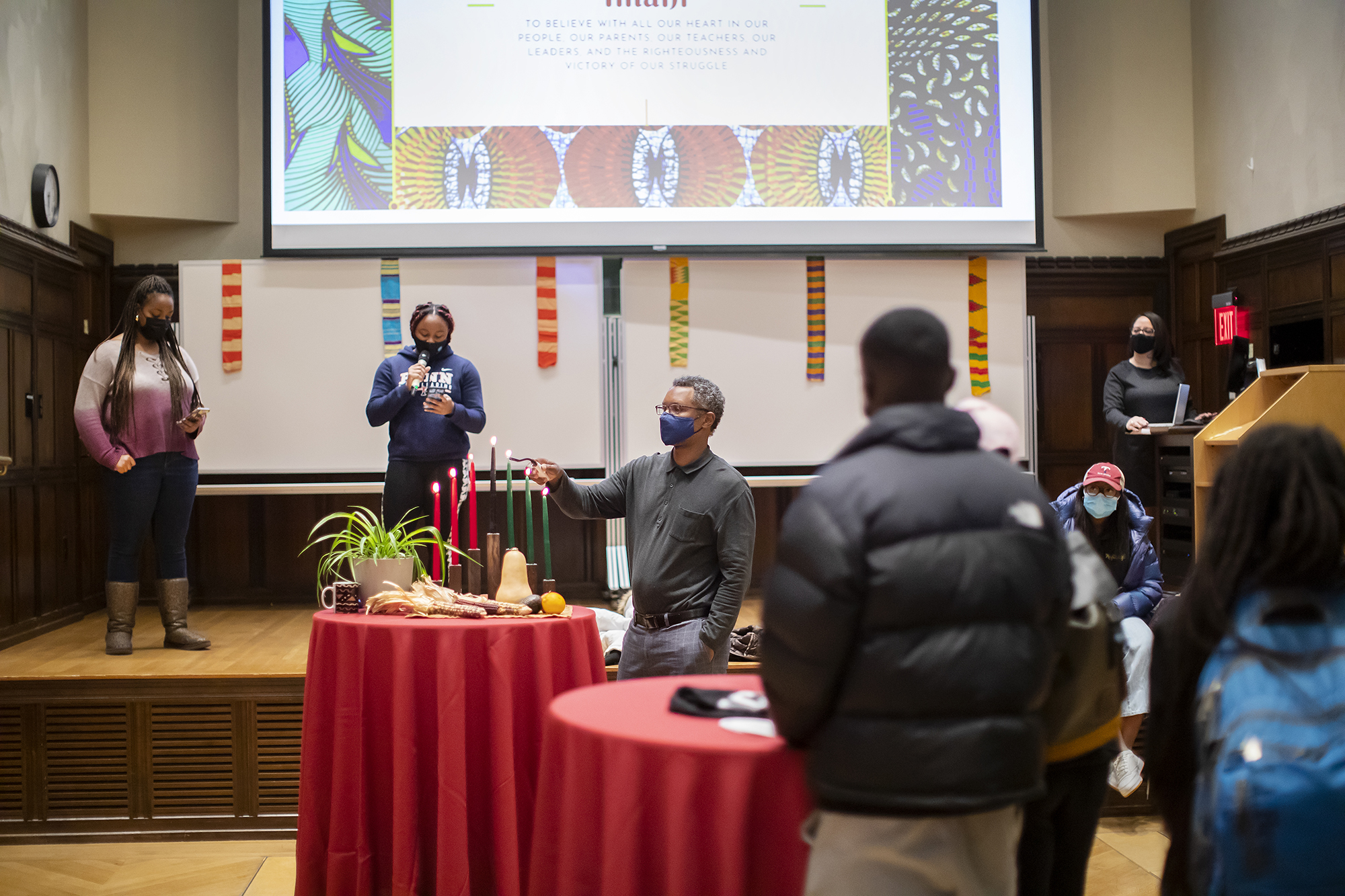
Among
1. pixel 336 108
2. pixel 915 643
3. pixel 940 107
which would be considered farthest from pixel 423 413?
A: pixel 940 107

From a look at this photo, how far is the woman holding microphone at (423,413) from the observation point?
12.1ft

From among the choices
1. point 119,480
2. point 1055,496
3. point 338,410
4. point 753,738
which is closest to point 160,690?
point 119,480

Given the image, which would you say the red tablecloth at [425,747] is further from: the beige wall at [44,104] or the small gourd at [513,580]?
the beige wall at [44,104]

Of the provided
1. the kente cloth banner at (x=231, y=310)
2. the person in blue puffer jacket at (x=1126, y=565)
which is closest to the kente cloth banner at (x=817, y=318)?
the person in blue puffer jacket at (x=1126, y=565)

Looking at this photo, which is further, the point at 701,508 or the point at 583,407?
the point at 583,407

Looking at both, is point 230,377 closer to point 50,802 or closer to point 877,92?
point 50,802

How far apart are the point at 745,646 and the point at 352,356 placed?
2619mm

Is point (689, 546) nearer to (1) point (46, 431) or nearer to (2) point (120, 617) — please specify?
(2) point (120, 617)

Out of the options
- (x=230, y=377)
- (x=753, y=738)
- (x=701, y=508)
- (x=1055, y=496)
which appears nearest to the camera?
(x=753, y=738)

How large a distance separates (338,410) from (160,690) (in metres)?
1.96

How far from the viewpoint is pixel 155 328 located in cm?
382

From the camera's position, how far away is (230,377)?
5.13m

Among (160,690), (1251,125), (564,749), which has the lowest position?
(160,690)

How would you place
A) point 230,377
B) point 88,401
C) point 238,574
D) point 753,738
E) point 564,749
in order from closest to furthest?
1. point 753,738
2. point 564,749
3. point 88,401
4. point 230,377
5. point 238,574
